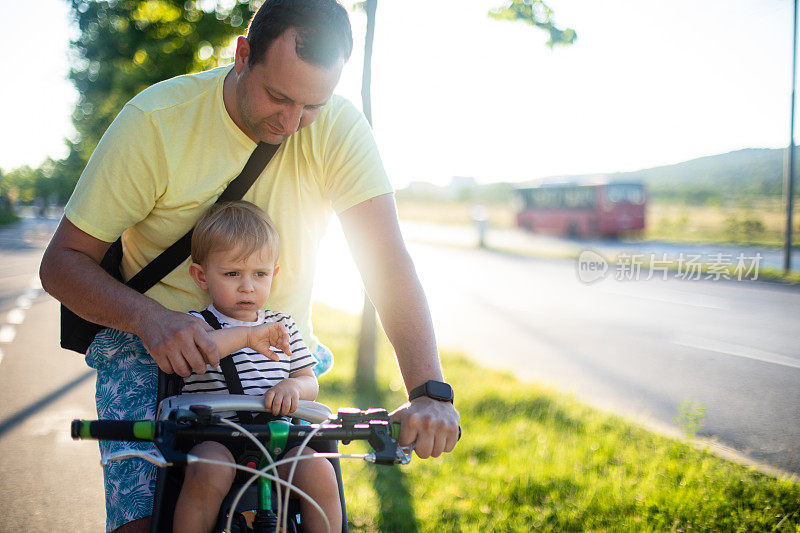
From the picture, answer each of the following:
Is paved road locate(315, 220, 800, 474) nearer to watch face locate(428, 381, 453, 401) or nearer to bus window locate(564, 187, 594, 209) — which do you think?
watch face locate(428, 381, 453, 401)

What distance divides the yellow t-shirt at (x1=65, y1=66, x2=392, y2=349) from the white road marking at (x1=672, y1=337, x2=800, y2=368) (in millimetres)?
6994

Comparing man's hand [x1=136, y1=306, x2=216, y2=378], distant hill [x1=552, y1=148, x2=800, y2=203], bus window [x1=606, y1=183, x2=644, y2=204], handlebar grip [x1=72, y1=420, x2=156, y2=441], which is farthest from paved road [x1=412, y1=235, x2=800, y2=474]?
bus window [x1=606, y1=183, x2=644, y2=204]

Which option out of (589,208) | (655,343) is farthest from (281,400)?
(589,208)

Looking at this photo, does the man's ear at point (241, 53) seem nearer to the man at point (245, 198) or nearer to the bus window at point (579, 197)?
the man at point (245, 198)

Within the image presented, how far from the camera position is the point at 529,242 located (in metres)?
29.7

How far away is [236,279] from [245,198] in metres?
0.30

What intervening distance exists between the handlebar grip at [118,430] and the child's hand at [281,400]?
0.34m

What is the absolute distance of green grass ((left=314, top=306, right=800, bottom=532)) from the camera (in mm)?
3834

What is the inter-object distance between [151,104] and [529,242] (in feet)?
93.3

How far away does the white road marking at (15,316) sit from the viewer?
10.2 m

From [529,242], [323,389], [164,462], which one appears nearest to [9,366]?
[323,389]

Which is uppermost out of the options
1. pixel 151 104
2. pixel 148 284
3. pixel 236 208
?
pixel 151 104

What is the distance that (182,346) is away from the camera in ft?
5.69

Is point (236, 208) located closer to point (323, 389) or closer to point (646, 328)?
point (323, 389)
